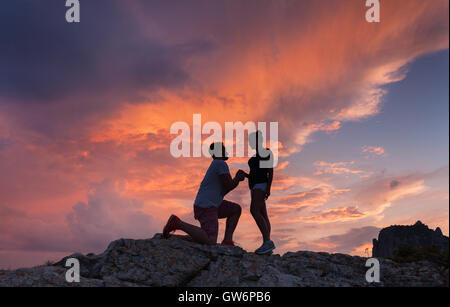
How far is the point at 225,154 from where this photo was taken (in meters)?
10.9

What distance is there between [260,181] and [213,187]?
6.14 feet

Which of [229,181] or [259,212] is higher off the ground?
[229,181]

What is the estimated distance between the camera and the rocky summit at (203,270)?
8469mm

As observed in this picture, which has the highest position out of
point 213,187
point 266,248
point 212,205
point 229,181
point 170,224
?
point 229,181

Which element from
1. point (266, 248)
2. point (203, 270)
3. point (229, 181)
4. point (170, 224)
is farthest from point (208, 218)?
point (266, 248)

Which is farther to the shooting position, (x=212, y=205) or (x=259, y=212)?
(x=259, y=212)

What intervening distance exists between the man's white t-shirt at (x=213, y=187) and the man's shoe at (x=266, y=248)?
2.07m

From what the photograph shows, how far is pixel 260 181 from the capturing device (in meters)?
11.7

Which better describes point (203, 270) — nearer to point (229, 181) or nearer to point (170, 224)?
point (170, 224)

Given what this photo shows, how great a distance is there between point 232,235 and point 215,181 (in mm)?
2038

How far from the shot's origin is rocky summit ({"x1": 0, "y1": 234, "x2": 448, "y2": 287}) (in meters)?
8.47

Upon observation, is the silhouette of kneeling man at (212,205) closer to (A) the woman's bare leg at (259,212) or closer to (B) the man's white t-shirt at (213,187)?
(B) the man's white t-shirt at (213,187)
